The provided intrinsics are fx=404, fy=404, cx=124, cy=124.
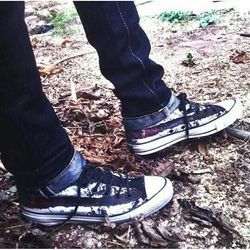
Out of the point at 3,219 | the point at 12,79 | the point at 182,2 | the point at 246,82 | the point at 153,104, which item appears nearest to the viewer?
the point at 12,79

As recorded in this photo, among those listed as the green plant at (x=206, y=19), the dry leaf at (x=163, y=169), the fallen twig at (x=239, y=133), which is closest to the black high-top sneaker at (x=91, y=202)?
the dry leaf at (x=163, y=169)

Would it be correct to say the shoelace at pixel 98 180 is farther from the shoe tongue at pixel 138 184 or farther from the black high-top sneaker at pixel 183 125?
the black high-top sneaker at pixel 183 125

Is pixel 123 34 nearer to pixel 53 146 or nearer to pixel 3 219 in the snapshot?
pixel 53 146

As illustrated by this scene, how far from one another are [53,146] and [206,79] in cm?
122

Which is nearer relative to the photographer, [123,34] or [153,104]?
[123,34]

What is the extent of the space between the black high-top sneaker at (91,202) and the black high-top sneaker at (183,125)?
28 centimetres

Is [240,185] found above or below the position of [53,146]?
below

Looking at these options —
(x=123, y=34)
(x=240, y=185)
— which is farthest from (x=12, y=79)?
(x=240, y=185)

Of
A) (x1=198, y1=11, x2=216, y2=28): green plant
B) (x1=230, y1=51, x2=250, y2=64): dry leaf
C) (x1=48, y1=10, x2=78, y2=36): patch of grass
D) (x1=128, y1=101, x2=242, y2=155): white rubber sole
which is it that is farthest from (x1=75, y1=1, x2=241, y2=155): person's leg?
(x1=48, y1=10, x2=78, y2=36): patch of grass

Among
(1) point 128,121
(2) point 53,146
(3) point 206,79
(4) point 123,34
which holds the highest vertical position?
(4) point 123,34

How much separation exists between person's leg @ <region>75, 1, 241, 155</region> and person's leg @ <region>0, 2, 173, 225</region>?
28 centimetres

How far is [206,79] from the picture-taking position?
7.16ft

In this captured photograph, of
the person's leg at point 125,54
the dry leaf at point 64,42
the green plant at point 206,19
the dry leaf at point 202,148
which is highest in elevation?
the person's leg at point 125,54

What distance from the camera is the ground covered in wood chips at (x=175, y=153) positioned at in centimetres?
123
